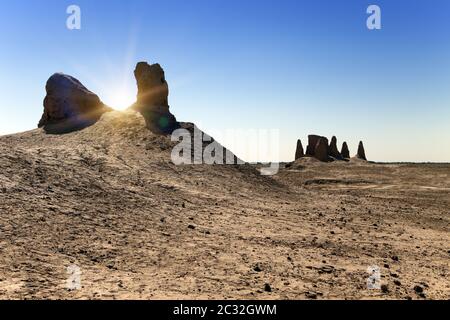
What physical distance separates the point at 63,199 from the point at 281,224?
26.6 feet

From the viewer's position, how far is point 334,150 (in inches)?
3177

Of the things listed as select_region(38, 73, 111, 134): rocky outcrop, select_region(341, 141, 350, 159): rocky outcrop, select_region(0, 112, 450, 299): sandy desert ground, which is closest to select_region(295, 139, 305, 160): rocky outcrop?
select_region(341, 141, 350, 159): rocky outcrop

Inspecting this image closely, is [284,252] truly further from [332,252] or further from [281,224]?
[281,224]

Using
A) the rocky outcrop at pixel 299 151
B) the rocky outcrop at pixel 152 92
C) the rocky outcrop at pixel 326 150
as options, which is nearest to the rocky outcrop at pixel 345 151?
the rocky outcrop at pixel 326 150

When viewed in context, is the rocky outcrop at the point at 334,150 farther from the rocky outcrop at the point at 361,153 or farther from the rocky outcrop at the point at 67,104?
the rocky outcrop at the point at 67,104

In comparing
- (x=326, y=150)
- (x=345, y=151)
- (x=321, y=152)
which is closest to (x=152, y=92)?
(x=321, y=152)

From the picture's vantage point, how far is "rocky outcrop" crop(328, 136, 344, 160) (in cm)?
7988

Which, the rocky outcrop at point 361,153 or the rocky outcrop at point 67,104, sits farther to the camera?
the rocky outcrop at point 361,153

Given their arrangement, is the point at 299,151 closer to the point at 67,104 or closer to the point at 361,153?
the point at 361,153

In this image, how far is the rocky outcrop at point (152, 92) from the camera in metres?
30.9

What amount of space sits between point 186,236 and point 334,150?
73.6 m

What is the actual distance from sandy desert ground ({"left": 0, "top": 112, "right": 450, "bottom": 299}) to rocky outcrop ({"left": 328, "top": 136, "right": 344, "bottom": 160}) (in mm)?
58016

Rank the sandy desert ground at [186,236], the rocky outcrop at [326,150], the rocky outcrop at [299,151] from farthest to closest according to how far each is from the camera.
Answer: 1. the rocky outcrop at [299,151]
2. the rocky outcrop at [326,150]
3. the sandy desert ground at [186,236]

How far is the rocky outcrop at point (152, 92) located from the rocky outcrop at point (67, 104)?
11.0 ft
